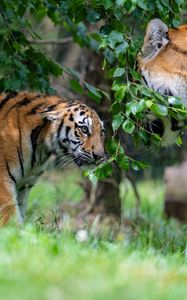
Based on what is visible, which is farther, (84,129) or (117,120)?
(84,129)

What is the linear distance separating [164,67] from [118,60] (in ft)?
1.29

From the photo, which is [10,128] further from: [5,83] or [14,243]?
[14,243]

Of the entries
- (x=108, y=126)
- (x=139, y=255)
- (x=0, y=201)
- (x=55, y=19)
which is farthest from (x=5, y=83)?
(x=108, y=126)

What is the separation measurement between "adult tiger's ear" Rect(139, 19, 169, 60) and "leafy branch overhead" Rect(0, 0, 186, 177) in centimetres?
7

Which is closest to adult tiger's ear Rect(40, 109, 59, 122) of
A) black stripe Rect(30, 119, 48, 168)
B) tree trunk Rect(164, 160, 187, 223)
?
black stripe Rect(30, 119, 48, 168)

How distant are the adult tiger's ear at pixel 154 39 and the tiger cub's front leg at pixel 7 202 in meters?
1.46

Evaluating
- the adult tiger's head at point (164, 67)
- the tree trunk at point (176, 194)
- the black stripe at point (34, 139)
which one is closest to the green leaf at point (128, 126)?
the adult tiger's head at point (164, 67)

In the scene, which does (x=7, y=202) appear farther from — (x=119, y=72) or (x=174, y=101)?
(x=174, y=101)

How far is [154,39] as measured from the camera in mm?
6148

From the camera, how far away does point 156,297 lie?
3775 millimetres

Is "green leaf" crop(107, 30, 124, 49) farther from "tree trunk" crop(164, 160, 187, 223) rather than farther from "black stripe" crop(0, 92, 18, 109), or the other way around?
"tree trunk" crop(164, 160, 187, 223)

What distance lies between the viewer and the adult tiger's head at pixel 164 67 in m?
6.10

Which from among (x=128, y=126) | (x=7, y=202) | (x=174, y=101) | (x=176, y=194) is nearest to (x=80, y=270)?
(x=128, y=126)

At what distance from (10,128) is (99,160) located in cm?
78
